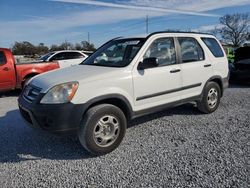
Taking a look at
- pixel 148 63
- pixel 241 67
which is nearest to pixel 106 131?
pixel 148 63

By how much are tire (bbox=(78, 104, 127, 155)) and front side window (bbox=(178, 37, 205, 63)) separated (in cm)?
190

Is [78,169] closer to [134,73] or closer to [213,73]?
[134,73]

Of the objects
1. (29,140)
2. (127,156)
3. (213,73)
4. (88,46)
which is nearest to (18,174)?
(29,140)

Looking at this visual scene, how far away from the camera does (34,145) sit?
164 inches

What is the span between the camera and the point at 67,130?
342cm

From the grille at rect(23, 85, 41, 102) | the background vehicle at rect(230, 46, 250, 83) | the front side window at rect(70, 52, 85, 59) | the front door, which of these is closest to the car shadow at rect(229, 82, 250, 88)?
the background vehicle at rect(230, 46, 250, 83)

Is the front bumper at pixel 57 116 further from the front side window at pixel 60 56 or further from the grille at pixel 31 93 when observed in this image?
the front side window at pixel 60 56

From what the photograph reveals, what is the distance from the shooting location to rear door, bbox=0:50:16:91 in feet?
25.9

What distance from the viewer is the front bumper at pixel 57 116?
131 inches

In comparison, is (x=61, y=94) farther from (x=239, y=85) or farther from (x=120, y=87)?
(x=239, y=85)

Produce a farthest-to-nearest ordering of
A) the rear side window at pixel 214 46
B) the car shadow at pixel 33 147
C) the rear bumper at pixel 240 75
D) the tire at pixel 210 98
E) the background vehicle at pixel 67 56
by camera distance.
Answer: the background vehicle at pixel 67 56
the rear bumper at pixel 240 75
the rear side window at pixel 214 46
the tire at pixel 210 98
the car shadow at pixel 33 147

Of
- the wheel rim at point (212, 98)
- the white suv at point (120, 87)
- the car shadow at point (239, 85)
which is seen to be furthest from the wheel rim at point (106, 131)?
the car shadow at point (239, 85)

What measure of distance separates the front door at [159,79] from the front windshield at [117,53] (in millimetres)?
225

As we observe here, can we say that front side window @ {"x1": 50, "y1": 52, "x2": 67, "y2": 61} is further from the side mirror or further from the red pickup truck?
the side mirror
